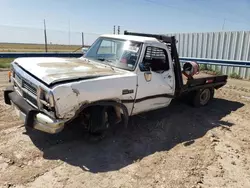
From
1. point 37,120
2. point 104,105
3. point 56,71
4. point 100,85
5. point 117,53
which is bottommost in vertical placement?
point 37,120

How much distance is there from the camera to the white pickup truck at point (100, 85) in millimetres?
3555

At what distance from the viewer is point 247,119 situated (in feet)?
20.0

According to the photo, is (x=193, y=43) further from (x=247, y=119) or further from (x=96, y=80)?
(x=96, y=80)

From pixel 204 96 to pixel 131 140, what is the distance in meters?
3.53

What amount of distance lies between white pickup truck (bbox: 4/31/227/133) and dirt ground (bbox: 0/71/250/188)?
1.61 ft

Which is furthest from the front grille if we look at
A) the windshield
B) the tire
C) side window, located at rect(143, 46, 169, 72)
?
the tire

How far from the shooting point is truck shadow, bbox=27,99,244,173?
3.86 m

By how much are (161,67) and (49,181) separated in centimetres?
320

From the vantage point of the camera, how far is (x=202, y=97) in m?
7.11

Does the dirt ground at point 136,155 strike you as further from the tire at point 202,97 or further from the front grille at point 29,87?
the tire at point 202,97

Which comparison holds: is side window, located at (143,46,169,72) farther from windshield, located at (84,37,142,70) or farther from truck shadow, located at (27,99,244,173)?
truck shadow, located at (27,99,244,173)

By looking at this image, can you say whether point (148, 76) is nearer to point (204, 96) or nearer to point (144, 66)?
point (144, 66)

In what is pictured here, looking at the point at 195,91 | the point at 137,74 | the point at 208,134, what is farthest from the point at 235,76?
the point at 137,74

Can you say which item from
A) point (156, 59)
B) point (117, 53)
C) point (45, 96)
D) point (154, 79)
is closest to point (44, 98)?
point (45, 96)
